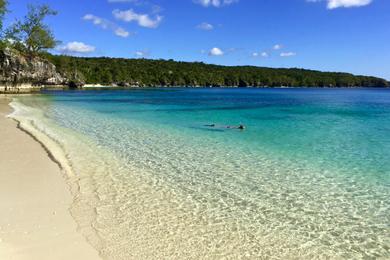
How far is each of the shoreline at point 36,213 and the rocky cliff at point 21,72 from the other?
195 ft

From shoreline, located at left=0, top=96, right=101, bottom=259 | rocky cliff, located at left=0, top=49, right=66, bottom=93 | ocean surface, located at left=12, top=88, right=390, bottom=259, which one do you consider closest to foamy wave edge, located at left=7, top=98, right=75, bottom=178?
ocean surface, located at left=12, top=88, right=390, bottom=259

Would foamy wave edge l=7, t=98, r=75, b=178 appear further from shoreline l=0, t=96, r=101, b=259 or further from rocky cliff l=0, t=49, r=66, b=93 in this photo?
rocky cliff l=0, t=49, r=66, b=93

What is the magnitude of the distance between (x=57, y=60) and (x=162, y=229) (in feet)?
410

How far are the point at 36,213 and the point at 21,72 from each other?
2790 inches

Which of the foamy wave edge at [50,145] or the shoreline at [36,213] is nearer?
the shoreline at [36,213]

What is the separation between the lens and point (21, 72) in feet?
234

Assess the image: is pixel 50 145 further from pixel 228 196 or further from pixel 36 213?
pixel 228 196

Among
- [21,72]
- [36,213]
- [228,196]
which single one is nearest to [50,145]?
[36,213]

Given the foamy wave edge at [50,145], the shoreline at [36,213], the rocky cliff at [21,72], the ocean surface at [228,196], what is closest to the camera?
the shoreline at [36,213]

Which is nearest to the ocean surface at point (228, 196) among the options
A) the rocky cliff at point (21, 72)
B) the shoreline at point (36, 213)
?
the shoreline at point (36, 213)

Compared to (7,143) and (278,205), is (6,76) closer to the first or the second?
(7,143)

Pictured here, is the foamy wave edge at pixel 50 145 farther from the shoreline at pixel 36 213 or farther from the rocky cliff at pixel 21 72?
the rocky cliff at pixel 21 72

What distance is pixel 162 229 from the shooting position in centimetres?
734

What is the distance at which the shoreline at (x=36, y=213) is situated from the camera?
240 inches
